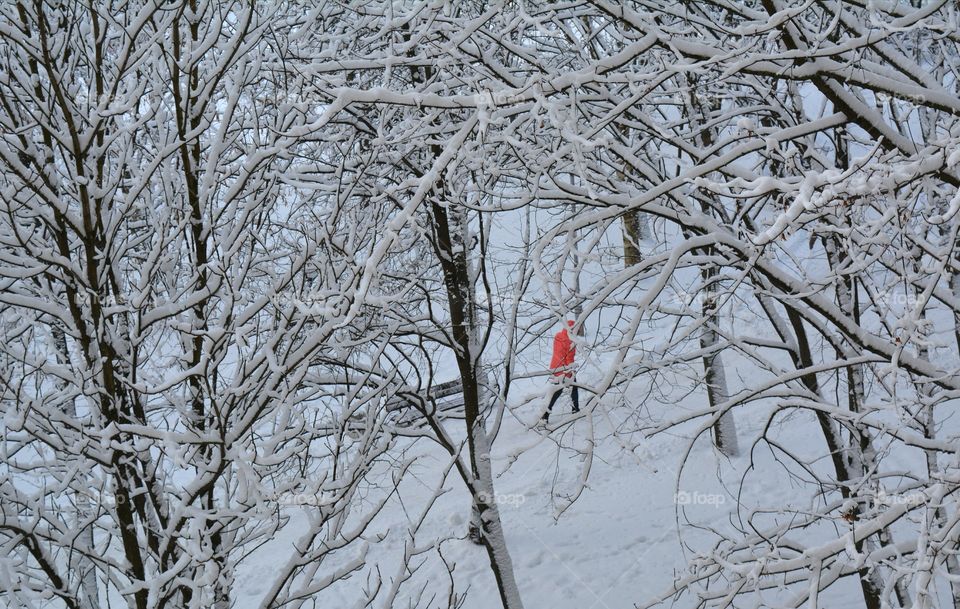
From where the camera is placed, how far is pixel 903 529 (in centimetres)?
837

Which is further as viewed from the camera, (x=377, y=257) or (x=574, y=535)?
(x=574, y=535)

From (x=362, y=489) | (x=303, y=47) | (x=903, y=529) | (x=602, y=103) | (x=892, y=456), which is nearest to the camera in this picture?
(x=602, y=103)

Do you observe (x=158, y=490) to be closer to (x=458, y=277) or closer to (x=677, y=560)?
(x=458, y=277)

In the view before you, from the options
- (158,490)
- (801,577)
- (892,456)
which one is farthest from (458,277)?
(892,456)

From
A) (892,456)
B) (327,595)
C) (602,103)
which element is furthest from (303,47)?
(892,456)

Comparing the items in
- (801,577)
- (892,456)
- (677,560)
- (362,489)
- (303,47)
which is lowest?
(801,577)

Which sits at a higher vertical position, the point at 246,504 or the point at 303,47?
the point at 303,47

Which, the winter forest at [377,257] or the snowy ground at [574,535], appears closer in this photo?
the winter forest at [377,257]

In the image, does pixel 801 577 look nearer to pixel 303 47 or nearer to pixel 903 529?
pixel 303 47

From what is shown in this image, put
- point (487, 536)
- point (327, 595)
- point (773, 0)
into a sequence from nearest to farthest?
point (773, 0)
point (487, 536)
point (327, 595)

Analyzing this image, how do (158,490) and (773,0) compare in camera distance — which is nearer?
(773,0)

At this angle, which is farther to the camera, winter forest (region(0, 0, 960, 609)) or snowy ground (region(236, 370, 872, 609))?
snowy ground (region(236, 370, 872, 609))

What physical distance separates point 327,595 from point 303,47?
627 centimetres

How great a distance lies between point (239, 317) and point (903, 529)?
7.65 m
